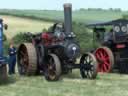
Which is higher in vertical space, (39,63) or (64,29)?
(64,29)

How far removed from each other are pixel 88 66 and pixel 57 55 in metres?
1.00

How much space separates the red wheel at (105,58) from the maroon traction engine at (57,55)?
202 cm

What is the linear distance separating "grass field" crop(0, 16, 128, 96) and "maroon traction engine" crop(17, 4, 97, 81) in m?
0.32

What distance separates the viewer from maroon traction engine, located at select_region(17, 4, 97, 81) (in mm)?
13383

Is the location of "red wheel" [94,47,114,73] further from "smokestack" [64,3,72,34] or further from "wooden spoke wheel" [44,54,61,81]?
"wooden spoke wheel" [44,54,61,81]

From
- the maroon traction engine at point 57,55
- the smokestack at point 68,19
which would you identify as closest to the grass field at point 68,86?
the maroon traction engine at point 57,55

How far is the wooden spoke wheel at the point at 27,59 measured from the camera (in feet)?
47.3

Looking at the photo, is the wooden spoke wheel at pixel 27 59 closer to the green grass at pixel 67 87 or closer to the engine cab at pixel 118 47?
the green grass at pixel 67 87

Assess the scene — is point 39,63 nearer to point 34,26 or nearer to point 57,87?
point 57,87

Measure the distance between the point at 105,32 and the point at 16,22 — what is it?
28.0 metres

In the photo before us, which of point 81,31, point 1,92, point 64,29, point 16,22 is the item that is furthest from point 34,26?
point 1,92

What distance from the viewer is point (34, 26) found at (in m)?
40.9

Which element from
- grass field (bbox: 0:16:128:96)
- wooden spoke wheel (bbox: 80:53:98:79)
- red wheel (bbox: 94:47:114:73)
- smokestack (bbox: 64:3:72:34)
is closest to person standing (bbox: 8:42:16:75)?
grass field (bbox: 0:16:128:96)

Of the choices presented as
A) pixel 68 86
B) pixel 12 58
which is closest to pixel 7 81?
pixel 68 86
